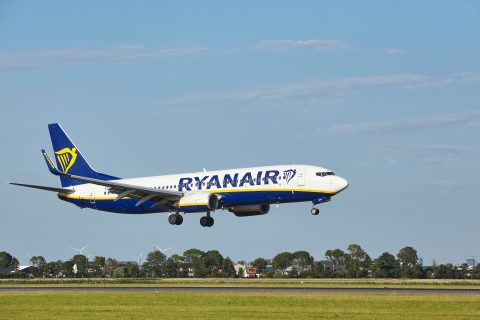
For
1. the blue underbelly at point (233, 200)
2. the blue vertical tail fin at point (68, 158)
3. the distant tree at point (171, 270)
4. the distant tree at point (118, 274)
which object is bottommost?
the distant tree at point (118, 274)

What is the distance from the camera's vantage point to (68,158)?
4082 inches

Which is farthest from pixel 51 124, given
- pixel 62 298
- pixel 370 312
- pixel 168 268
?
pixel 370 312

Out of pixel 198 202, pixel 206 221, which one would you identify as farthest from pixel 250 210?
pixel 198 202

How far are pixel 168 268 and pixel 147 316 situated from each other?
88757 millimetres

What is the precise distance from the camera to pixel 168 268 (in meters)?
135

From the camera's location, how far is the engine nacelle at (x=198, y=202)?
87.2 m

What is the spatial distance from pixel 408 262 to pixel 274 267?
32.5 m

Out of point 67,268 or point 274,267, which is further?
point 274,267

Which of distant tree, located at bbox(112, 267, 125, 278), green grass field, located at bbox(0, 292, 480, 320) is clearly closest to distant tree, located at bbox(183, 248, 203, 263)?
distant tree, located at bbox(112, 267, 125, 278)

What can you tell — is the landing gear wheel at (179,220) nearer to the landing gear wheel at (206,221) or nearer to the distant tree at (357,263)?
the landing gear wheel at (206,221)

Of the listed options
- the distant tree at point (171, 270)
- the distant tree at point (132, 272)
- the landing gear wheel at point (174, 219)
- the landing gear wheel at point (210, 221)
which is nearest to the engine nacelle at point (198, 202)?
the landing gear wheel at point (174, 219)

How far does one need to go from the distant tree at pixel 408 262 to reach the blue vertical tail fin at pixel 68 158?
145 ft

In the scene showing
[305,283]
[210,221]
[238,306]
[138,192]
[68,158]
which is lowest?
[238,306]

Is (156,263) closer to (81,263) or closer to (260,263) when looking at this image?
(81,263)
